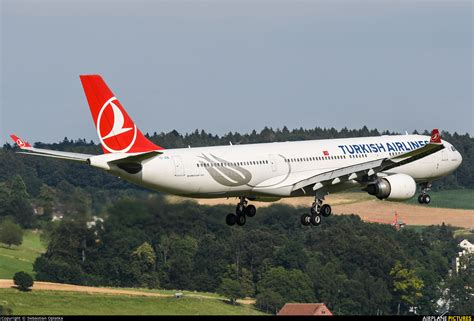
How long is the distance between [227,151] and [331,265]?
281ft

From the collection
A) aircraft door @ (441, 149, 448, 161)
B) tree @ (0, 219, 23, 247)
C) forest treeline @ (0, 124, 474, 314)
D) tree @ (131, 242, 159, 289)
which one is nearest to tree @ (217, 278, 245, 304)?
forest treeline @ (0, 124, 474, 314)

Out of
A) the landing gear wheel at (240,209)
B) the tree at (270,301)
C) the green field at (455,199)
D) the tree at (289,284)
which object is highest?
the green field at (455,199)

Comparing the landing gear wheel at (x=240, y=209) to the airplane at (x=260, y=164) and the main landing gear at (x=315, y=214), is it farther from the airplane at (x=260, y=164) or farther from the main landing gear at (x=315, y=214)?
the main landing gear at (x=315, y=214)

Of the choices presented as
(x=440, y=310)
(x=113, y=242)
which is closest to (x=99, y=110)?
(x=113, y=242)

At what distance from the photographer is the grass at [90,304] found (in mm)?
133375

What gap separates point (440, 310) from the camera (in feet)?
554

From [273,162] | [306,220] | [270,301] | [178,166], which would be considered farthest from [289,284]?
[178,166]

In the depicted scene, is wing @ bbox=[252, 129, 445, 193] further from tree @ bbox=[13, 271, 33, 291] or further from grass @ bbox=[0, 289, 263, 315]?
tree @ bbox=[13, 271, 33, 291]

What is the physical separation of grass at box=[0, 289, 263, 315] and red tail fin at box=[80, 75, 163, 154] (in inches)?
2118

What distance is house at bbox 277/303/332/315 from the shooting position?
14288cm

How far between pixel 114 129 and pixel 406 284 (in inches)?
3611

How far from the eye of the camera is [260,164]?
83625mm

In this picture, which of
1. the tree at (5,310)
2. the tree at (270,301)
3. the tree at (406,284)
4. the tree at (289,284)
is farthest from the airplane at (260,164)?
the tree at (406,284)

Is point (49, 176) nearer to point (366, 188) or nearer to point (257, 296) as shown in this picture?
point (257, 296)
